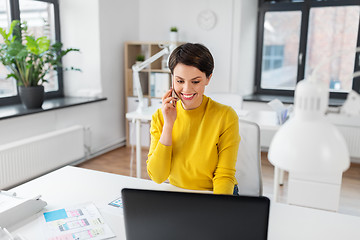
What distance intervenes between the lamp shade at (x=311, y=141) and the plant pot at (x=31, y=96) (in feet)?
10.1

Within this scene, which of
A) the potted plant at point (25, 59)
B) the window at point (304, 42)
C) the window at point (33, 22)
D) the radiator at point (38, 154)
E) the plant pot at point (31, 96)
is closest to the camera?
the radiator at point (38, 154)

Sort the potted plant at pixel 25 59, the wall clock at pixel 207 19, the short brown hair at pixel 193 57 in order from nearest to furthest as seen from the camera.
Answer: the short brown hair at pixel 193 57 → the potted plant at pixel 25 59 → the wall clock at pixel 207 19

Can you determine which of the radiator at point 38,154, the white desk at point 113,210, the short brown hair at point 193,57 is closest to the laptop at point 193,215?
the white desk at point 113,210

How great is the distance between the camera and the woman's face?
1.34 metres

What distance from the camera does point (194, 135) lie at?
1.44 metres

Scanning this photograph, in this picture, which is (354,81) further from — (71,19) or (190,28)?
(71,19)

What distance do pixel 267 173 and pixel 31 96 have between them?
2526 mm

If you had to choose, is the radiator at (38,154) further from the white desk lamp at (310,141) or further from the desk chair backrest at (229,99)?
the white desk lamp at (310,141)

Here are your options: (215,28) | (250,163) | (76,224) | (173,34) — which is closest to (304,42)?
(215,28)

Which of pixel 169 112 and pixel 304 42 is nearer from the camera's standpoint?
pixel 169 112

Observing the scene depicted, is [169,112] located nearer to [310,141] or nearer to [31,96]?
[310,141]

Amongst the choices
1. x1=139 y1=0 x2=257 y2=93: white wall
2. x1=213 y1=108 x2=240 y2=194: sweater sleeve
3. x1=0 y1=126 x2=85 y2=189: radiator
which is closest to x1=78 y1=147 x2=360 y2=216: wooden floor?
x1=0 y1=126 x2=85 y2=189: radiator

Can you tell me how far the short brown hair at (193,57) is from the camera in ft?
4.37

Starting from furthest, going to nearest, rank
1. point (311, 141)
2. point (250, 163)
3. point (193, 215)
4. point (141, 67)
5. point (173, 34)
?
point (173, 34), point (141, 67), point (250, 163), point (193, 215), point (311, 141)
